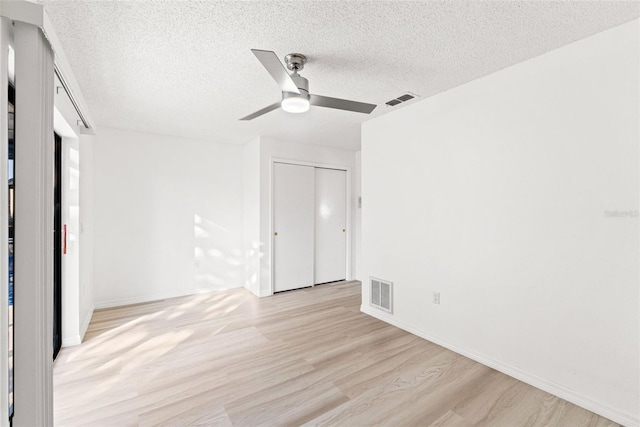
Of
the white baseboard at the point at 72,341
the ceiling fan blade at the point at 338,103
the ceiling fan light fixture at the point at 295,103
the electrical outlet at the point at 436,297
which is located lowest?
the white baseboard at the point at 72,341

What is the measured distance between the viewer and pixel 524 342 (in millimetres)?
2229

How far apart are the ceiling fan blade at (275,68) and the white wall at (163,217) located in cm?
301

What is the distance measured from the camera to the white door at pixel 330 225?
502cm

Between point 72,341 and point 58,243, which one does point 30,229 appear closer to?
point 58,243

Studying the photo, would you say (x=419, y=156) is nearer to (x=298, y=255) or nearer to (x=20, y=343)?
(x=298, y=255)

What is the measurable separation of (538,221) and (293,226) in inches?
128

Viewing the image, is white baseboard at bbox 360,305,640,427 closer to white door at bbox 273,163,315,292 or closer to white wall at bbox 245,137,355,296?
white door at bbox 273,163,315,292

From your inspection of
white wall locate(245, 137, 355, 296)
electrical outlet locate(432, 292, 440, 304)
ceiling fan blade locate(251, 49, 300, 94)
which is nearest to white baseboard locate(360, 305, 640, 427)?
electrical outlet locate(432, 292, 440, 304)

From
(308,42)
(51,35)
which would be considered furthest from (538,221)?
(51,35)

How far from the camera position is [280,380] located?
2246 mm

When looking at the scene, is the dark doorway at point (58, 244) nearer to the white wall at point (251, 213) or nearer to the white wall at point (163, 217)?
the white wall at point (163, 217)

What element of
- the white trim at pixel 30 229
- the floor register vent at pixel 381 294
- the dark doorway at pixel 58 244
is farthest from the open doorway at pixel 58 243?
the floor register vent at pixel 381 294

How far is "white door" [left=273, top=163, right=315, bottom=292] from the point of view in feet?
15.0

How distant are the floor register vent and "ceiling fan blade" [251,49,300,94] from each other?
2349mm
